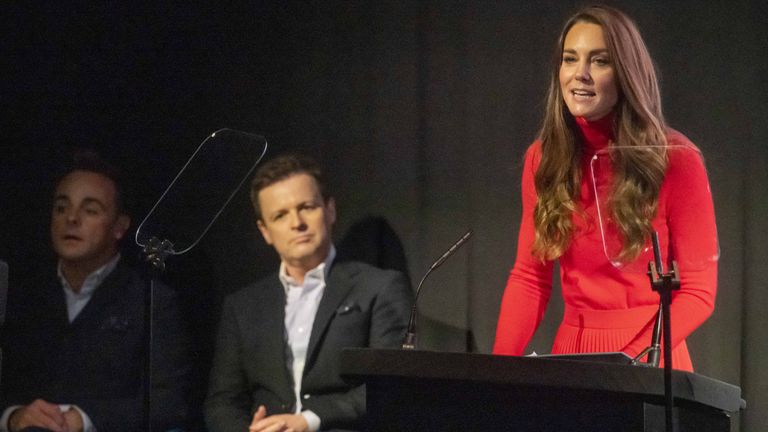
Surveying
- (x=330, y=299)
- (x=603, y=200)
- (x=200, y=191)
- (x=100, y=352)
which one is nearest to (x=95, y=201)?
(x=100, y=352)

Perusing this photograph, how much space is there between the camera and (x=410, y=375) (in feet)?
6.07

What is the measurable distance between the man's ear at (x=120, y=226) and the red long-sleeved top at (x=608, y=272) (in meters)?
2.24

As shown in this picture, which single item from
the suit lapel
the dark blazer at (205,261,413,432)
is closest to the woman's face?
the dark blazer at (205,261,413,432)

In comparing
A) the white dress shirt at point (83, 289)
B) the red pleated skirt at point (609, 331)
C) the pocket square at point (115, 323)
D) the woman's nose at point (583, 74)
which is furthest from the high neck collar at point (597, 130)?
the white dress shirt at point (83, 289)

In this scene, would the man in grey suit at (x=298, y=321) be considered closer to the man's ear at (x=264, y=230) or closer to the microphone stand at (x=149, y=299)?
the man's ear at (x=264, y=230)

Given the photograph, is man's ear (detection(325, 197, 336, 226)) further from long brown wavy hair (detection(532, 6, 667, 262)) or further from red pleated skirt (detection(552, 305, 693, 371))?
red pleated skirt (detection(552, 305, 693, 371))

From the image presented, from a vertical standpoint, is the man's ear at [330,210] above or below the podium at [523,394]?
above

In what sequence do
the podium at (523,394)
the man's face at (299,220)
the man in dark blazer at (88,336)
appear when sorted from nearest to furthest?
the podium at (523,394) < the man in dark blazer at (88,336) < the man's face at (299,220)

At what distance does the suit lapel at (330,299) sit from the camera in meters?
3.85

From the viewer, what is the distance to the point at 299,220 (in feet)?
13.3

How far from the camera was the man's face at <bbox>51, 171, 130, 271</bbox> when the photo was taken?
4.34 metres

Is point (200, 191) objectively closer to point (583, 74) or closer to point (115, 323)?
point (583, 74)

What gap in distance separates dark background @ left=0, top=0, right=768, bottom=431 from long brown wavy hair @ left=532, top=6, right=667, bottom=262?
1062 mm

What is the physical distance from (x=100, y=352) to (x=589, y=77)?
238 centimetres
